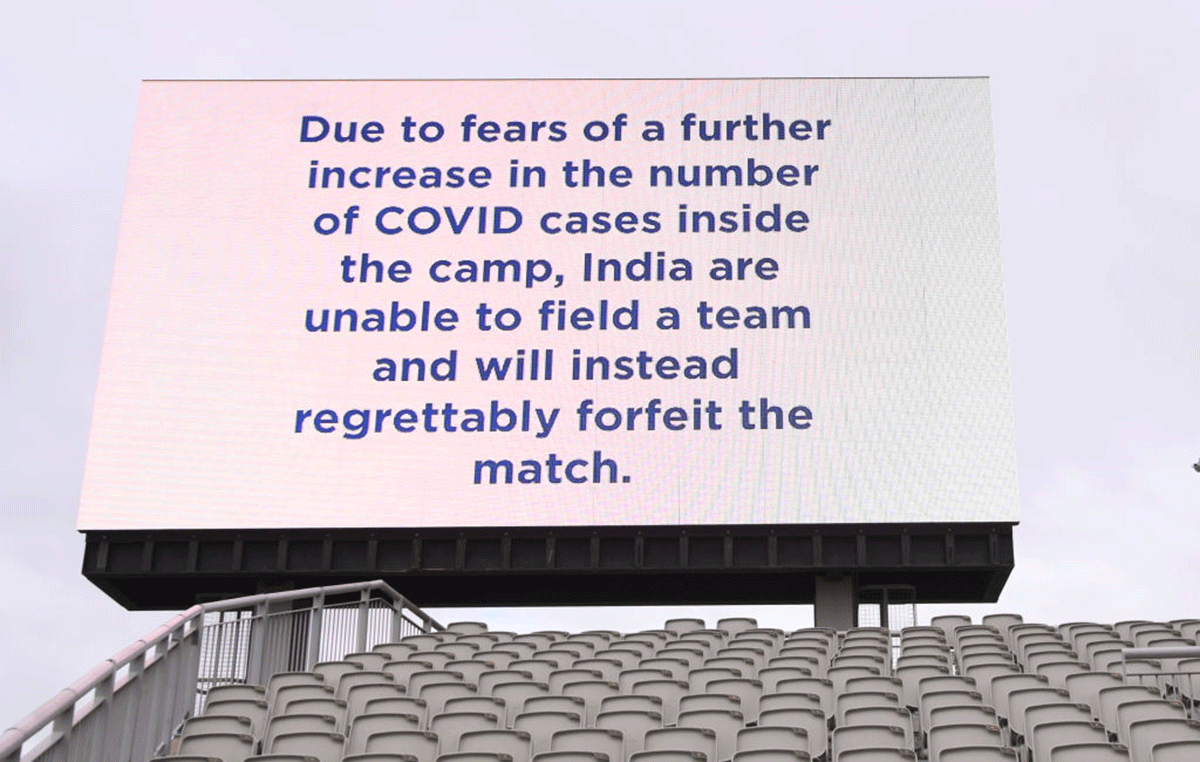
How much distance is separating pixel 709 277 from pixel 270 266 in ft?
19.1

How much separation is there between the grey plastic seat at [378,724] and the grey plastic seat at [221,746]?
0.62 metres

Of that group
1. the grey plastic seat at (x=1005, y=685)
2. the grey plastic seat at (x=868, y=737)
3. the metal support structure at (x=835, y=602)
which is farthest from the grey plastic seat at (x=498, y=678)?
the metal support structure at (x=835, y=602)

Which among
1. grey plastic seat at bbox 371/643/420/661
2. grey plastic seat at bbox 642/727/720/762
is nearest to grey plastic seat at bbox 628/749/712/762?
grey plastic seat at bbox 642/727/720/762

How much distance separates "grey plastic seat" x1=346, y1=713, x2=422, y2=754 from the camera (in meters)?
10.2

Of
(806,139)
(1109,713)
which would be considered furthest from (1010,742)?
(806,139)

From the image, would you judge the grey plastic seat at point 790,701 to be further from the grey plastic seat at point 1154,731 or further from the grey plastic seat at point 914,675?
the grey plastic seat at point 1154,731

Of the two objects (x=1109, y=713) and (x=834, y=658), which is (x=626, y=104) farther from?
(x=1109, y=713)

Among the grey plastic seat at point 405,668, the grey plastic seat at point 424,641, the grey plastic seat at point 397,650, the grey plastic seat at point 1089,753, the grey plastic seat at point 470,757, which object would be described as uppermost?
the grey plastic seat at point 424,641

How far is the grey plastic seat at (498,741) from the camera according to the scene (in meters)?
9.72

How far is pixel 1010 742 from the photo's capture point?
10398 millimetres

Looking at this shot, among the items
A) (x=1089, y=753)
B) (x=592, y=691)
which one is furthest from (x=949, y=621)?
(x=1089, y=753)

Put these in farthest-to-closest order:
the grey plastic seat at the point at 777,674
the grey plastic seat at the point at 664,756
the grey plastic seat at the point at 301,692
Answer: the grey plastic seat at the point at 777,674 < the grey plastic seat at the point at 301,692 < the grey plastic seat at the point at 664,756

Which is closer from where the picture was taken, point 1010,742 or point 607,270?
point 1010,742

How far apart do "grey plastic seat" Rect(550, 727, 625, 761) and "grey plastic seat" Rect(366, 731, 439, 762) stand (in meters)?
0.74
